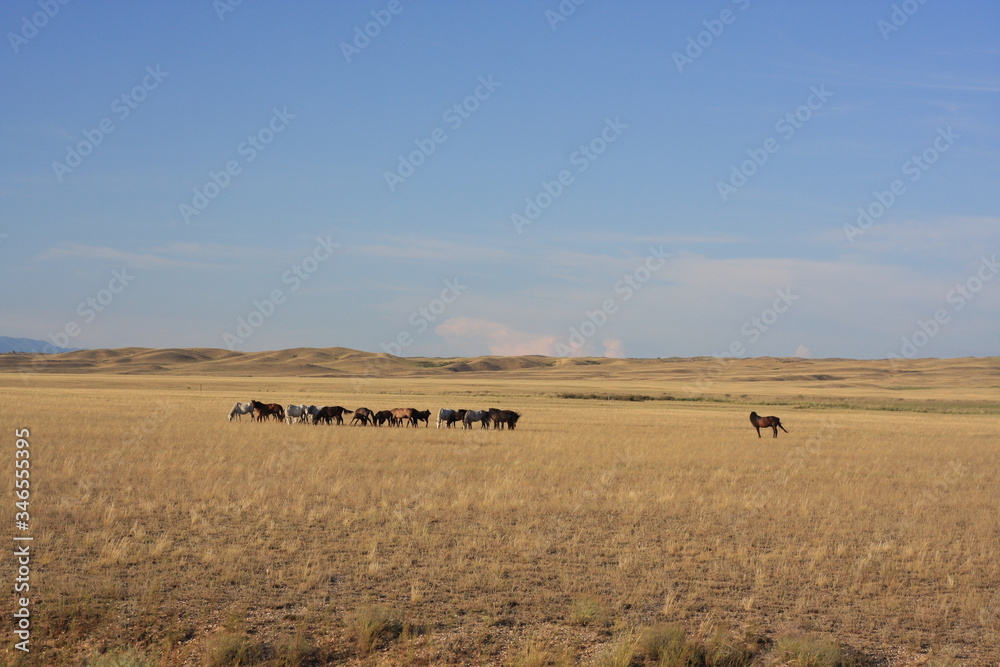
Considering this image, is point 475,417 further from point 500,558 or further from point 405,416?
point 500,558

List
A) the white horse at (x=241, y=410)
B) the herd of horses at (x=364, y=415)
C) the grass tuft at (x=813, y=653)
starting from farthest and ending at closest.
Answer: the white horse at (x=241, y=410) → the herd of horses at (x=364, y=415) → the grass tuft at (x=813, y=653)

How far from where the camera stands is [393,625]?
771 cm

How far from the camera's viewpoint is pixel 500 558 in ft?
33.7

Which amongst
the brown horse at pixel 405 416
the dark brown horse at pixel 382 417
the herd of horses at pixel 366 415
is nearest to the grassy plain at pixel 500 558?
the herd of horses at pixel 366 415

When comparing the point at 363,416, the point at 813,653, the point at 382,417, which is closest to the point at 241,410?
the point at 363,416

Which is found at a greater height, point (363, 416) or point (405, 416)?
point (405, 416)

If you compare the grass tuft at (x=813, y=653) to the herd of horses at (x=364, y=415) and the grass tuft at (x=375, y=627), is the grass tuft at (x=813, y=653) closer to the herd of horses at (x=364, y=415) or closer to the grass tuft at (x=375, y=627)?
the grass tuft at (x=375, y=627)

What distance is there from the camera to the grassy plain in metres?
7.44

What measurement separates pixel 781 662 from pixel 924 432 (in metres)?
30.3

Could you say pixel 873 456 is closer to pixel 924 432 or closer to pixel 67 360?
pixel 924 432

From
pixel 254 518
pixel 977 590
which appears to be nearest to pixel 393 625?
pixel 254 518

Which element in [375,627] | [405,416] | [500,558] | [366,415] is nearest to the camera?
[375,627]

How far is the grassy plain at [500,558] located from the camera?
7438 mm

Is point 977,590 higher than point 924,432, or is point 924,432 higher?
point 924,432
